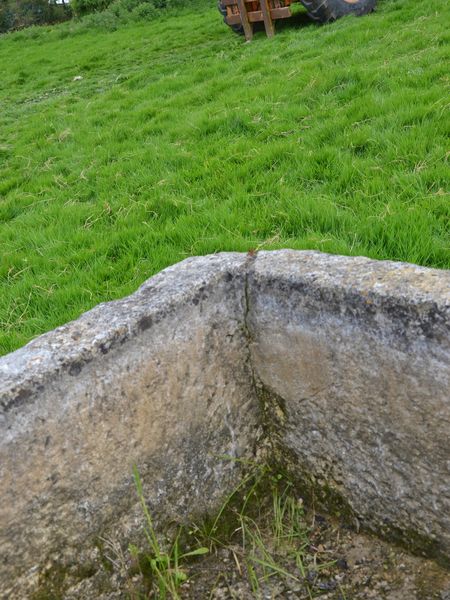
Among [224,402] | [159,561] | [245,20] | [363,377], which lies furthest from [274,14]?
[159,561]

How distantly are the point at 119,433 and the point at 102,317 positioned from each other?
345 mm

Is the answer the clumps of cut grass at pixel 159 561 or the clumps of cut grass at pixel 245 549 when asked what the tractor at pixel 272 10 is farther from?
the clumps of cut grass at pixel 159 561

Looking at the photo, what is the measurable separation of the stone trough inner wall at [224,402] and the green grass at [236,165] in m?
1.06

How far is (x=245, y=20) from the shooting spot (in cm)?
923

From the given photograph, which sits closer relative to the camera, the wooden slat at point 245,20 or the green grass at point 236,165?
the green grass at point 236,165

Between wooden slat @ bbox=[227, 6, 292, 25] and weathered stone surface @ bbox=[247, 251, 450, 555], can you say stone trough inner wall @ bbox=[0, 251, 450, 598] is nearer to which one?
weathered stone surface @ bbox=[247, 251, 450, 555]

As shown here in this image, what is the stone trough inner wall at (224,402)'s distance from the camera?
5.87 ft

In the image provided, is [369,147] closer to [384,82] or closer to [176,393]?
[384,82]

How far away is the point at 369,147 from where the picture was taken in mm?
4203

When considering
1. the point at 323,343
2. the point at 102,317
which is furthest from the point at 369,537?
the point at 102,317

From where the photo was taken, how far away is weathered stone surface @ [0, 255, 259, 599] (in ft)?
5.79

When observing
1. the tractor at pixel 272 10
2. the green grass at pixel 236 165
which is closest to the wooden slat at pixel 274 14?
the tractor at pixel 272 10

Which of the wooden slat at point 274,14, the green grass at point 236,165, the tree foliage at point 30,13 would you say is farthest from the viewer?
the tree foliage at point 30,13

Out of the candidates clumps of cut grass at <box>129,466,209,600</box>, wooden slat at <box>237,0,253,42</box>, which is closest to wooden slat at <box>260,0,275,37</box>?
wooden slat at <box>237,0,253,42</box>
